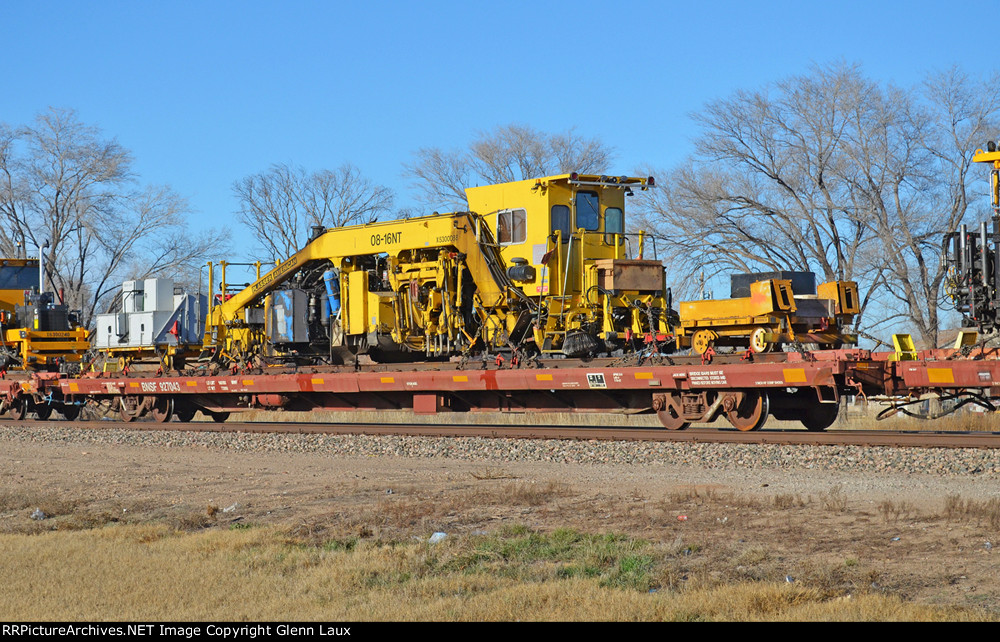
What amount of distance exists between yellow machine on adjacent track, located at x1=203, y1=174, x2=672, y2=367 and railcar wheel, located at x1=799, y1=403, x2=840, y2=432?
2.37 meters

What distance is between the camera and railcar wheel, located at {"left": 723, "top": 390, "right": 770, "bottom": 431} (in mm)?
14492

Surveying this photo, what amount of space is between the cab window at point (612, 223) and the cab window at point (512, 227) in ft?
4.43

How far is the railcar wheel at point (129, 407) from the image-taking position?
23000mm

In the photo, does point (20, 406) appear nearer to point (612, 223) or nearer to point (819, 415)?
point (612, 223)

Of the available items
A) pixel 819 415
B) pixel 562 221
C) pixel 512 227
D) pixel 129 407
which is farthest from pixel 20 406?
pixel 819 415

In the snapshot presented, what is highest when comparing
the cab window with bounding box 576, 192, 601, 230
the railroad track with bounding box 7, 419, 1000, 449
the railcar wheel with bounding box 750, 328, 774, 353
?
the cab window with bounding box 576, 192, 601, 230

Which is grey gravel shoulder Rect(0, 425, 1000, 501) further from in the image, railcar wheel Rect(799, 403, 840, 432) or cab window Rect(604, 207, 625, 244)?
cab window Rect(604, 207, 625, 244)

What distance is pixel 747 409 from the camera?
14734 millimetres

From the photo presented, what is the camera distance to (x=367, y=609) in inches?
224

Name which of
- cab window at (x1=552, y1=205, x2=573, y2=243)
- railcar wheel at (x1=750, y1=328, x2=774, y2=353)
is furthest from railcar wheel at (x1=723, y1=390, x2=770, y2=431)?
cab window at (x1=552, y1=205, x2=573, y2=243)

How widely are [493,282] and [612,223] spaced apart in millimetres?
2205

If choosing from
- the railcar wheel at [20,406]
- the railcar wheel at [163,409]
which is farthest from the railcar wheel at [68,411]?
the railcar wheel at [163,409]

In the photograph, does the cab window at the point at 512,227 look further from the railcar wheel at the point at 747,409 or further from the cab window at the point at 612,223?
the railcar wheel at the point at 747,409
